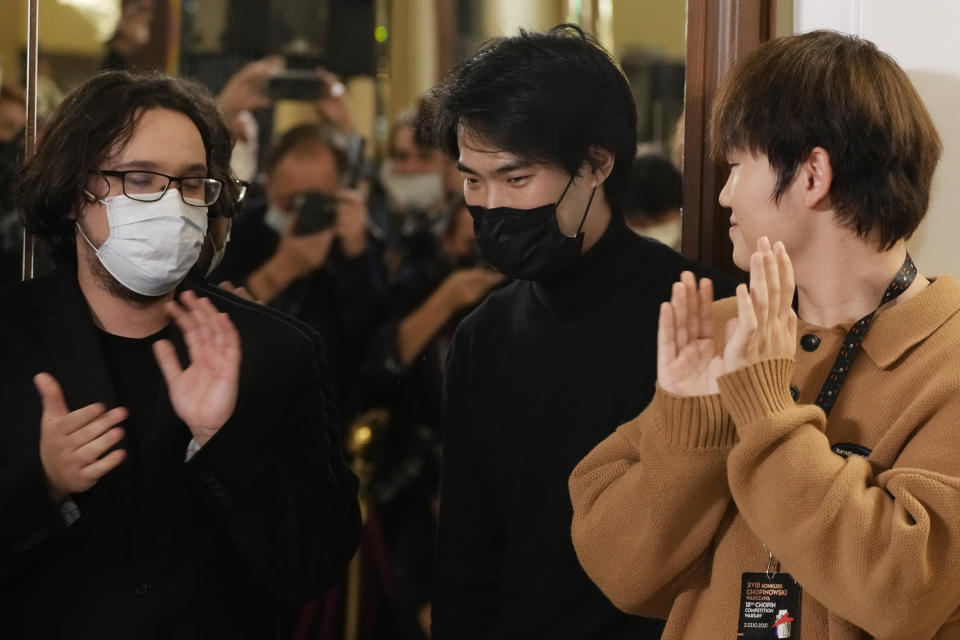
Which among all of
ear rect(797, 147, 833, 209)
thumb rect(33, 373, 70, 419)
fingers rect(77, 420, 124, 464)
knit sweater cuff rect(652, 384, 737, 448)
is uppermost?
ear rect(797, 147, 833, 209)

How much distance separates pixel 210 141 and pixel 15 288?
480 mm

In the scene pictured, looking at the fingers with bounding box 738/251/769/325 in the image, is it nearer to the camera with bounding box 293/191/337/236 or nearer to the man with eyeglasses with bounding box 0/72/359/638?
the man with eyeglasses with bounding box 0/72/359/638

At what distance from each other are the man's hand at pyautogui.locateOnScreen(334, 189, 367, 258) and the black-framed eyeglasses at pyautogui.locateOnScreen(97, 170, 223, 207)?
519mm

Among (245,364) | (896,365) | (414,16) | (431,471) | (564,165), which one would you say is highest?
(414,16)

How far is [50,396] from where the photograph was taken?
1.87 meters

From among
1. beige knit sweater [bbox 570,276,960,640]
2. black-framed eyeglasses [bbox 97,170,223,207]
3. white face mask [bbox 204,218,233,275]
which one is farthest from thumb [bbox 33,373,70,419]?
beige knit sweater [bbox 570,276,960,640]

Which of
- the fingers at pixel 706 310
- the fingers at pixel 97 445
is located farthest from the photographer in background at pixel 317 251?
the fingers at pixel 706 310

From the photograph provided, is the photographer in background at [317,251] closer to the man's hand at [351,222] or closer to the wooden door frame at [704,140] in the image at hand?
the man's hand at [351,222]

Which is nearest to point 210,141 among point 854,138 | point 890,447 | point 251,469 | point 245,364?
point 245,364

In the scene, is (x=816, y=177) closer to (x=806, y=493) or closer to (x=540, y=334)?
(x=806, y=493)

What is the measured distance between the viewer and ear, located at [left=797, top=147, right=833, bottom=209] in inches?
63.4

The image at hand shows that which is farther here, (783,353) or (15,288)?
(15,288)

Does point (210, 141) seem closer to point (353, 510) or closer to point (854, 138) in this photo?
point (353, 510)

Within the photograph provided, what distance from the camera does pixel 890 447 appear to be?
149cm
